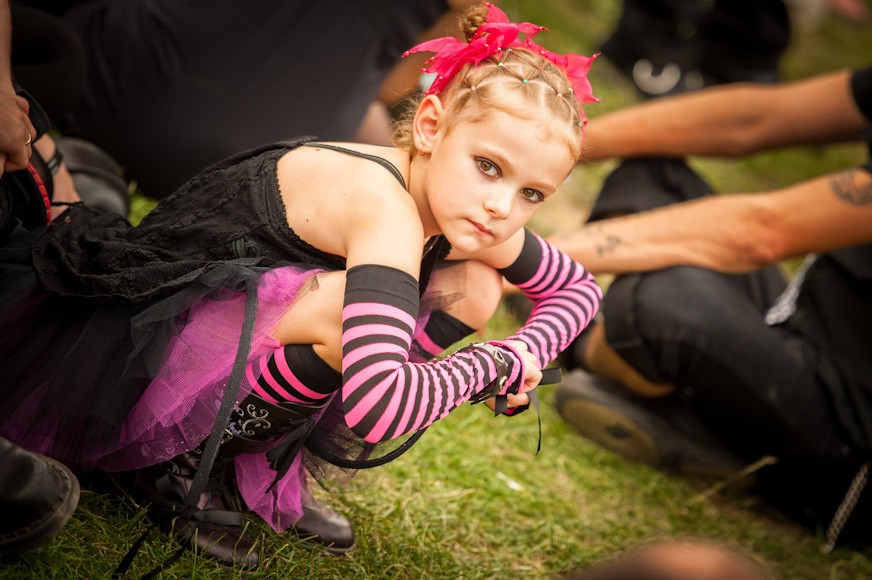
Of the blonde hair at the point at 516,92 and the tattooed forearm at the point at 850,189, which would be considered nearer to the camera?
the blonde hair at the point at 516,92

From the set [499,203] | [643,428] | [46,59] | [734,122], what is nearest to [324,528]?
[499,203]

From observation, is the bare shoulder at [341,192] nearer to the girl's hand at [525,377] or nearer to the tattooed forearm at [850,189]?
the girl's hand at [525,377]

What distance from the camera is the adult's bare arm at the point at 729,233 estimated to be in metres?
2.09

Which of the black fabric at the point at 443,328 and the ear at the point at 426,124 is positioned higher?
the ear at the point at 426,124

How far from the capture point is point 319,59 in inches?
89.0

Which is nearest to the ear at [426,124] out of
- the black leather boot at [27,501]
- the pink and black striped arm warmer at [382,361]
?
the pink and black striped arm warmer at [382,361]

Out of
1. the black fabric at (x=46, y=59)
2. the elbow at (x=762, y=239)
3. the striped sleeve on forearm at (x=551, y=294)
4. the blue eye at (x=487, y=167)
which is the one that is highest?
the blue eye at (x=487, y=167)

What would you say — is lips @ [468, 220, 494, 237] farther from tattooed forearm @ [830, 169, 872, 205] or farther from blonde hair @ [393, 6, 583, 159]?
tattooed forearm @ [830, 169, 872, 205]

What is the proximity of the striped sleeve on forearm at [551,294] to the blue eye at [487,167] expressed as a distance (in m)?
0.27

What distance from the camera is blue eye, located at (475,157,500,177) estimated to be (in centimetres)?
125

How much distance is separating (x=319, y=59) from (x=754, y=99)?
135cm

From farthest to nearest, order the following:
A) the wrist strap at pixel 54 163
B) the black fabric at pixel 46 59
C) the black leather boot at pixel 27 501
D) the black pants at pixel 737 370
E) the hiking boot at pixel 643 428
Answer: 1. the hiking boot at pixel 643 428
2. the black pants at pixel 737 370
3. the black fabric at pixel 46 59
4. the wrist strap at pixel 54 163
5. the black leather boot at pixel 27 501

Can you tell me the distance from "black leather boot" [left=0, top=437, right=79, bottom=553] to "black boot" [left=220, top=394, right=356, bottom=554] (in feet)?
0.85

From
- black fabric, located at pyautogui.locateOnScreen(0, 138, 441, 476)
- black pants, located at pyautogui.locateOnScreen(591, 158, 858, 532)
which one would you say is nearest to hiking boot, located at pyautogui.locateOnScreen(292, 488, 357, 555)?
black fabric, located at pyautogui.locateOnScreen(0, 138, 441, 476)
